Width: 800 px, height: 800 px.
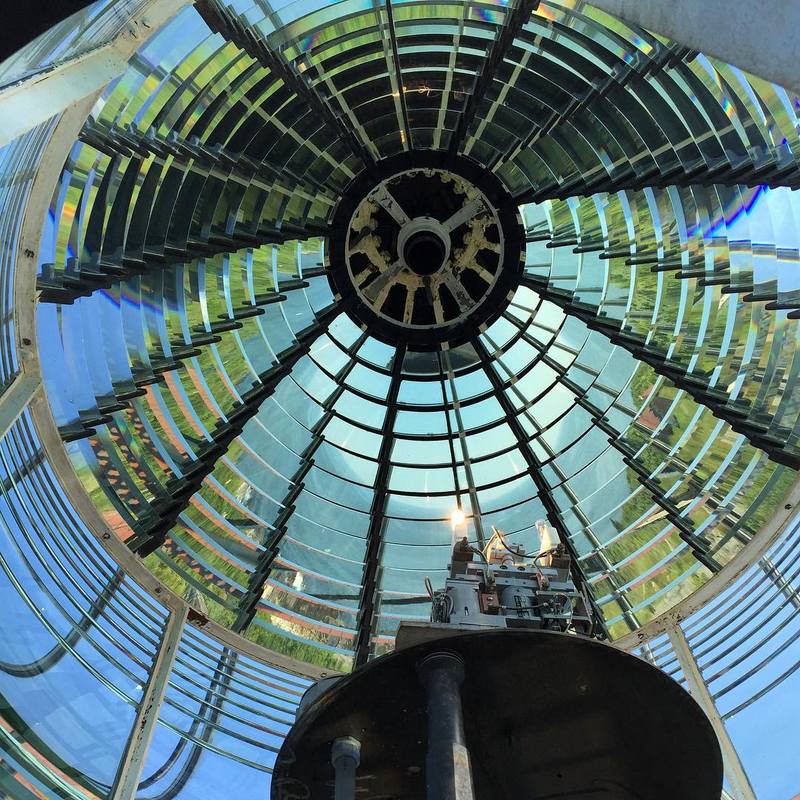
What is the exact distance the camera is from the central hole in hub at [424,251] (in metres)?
9.41

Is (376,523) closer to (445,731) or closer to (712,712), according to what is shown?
(712,712)

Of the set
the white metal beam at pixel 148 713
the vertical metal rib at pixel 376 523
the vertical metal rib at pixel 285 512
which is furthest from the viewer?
the vertical metal rib at pixel 376 523

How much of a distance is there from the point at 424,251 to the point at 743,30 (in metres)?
7.34

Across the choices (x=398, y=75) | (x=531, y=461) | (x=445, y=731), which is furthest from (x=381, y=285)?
(x=445, y=731)

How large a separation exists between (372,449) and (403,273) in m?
2.19

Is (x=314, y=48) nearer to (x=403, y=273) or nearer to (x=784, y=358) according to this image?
(x=403, y=273)

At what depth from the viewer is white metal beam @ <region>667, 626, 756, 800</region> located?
23.3 feet

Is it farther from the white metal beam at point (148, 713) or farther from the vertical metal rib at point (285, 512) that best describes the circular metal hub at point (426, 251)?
the white metal beam at point (148, 713)

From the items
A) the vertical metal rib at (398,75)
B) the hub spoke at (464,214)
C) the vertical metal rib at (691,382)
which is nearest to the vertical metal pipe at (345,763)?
the vertical metal rib at (691,382)

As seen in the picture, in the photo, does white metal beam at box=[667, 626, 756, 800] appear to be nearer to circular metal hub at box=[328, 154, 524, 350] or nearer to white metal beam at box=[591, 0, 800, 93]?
circular metal hub at box=[328, 154, 524, 350]

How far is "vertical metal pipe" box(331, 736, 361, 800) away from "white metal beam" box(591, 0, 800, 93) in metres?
4.09

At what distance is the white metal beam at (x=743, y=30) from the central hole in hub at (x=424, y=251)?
6.90m

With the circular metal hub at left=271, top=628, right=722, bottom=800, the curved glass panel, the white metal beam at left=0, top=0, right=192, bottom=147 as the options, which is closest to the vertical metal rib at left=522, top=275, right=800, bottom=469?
the curved glass panel

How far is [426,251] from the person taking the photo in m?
9.47
